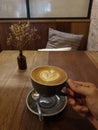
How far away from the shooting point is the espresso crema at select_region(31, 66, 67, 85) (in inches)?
25.7

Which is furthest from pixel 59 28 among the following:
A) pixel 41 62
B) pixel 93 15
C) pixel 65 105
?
pixel 65 105

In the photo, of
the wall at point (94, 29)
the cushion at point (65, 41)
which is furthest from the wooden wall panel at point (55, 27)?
the cushion at point (65, 41)

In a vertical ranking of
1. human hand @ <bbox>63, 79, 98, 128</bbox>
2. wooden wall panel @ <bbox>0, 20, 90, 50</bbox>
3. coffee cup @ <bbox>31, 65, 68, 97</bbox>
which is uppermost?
wooden wall panel @ <bbox>0, 20, 90, 50</bbox>

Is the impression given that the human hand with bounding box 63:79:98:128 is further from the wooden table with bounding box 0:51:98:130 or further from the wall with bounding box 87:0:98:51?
the wall with bounding box 87:0:98:51

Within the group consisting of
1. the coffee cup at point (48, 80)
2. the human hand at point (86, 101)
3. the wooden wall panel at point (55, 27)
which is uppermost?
the wooden wall panel at point (55, 27)

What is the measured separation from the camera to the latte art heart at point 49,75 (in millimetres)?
678

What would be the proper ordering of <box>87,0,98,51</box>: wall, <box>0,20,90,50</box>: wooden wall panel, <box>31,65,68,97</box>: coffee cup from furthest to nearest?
1. <box>0,20,90,50</box>: wooden wall panel
2. <box>87,0,98,51</box>: wall
3. <box>31,65,68,97</box>: coffee cup

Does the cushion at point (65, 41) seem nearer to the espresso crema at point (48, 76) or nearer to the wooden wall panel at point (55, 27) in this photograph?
the wooden wall panel at point (55, 27)

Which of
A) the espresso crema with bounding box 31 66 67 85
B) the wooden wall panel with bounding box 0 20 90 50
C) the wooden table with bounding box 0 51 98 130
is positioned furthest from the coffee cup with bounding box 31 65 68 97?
the wooden wall panel with bounding box 0 20 90 50

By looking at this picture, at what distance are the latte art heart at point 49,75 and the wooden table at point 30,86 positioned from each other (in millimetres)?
185

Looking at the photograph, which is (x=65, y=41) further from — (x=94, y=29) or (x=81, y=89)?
(x=81, y=89)

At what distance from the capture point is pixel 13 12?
2.48m

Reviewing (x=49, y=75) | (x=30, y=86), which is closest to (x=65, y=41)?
(x=30, y=86)

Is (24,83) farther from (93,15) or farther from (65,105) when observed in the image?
(93,15)
